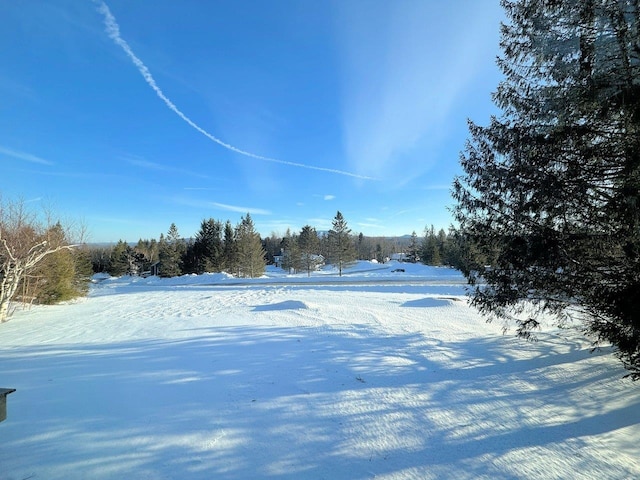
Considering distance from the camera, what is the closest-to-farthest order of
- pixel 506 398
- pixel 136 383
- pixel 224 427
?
pixel 224 427, pixel 506 398, pixel 136 383

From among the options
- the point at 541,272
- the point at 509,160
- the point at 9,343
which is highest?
the point at 509,160

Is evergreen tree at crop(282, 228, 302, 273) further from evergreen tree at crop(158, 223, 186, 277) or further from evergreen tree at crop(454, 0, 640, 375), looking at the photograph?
evergreen tree at crop(454, 0, 640, 375)

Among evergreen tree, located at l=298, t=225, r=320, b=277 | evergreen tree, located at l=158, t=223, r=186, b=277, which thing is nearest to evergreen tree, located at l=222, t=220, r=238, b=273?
evergreen tree, located at l=158, t=223, r=186, b=277

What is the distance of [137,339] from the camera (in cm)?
638

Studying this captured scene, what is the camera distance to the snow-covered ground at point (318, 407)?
8.34 ft

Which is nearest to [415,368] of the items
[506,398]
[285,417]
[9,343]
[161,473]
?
[506,398]

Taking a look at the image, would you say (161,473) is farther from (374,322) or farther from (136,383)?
(374,322)

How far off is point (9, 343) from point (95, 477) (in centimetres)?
668

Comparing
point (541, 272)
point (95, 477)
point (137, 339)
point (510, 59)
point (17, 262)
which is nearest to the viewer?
point (95, 477)

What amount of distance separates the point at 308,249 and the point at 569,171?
130ft

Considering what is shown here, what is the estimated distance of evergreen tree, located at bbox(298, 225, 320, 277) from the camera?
42784 millimetres

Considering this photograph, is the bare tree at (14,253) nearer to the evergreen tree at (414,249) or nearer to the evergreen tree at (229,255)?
the evergreen tree at (229,255)

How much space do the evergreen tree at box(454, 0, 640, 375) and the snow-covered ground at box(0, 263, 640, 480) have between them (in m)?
1.22

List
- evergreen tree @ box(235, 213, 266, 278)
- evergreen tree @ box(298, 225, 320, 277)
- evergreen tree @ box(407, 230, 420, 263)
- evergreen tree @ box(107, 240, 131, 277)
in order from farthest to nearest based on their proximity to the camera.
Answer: evergreen tree @ box(407, 230, 420, 263) → evergreen tree @ box(107, 240, 131, 277) → evergreen tree @ box(298, 225, 320, 277) → evergreen tree @ box(235, 213, 266, 278)
